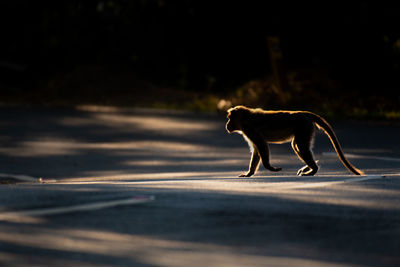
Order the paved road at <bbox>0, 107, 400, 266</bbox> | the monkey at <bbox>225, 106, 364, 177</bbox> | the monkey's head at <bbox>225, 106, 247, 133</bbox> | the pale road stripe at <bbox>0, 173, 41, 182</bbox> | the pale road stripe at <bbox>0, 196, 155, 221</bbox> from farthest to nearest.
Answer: the pale road stripe at <bbox>0, 173, 41, 182</bbox> < the monkey's head at <bbox>225, 106, 247, 133</bbox> < the monkey at <bbox>225, 106, 364, 177</bbox> < the pale road stripe at <bbox>0, 196, 155, 221</bbox> < the paved road at <bbox>0, 107, 400, 266</bbox>

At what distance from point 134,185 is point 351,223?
3.45 m

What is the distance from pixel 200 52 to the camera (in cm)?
3700

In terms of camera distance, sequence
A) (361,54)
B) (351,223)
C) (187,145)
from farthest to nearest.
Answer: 1. (361,54)
2. (187,145)
3. (351,223)

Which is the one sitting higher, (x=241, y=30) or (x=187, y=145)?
(x=241, y=30)

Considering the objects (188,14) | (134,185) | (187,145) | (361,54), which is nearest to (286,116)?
(134,185)

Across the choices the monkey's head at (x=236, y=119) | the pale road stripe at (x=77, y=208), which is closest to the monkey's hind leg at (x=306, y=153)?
the monkey's head at (x=236, y=119)

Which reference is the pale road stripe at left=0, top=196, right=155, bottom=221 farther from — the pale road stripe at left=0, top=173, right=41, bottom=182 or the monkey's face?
the pale road stripe at left=0, top=173, right=41, bottom=182

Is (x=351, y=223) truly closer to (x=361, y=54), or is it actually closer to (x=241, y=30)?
(x=361, y=54)

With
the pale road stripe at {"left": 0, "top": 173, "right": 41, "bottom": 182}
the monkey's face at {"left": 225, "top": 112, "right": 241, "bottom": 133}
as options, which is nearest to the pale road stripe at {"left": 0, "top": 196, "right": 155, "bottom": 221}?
the monkey's face at {"left": 225, "top": 112, "right": 241, "bottom": 133}

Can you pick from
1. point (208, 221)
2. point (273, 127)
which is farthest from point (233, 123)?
point (208, 221)

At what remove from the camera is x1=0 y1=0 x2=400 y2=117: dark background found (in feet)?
96.2

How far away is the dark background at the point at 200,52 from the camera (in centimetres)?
2933

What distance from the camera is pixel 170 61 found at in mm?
39375

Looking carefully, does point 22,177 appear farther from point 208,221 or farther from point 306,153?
point 208,221
